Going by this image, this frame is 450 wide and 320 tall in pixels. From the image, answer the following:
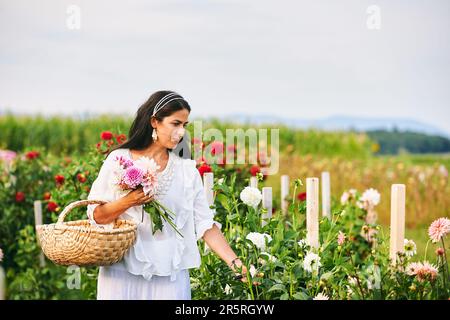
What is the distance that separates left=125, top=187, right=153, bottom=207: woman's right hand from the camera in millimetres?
2826

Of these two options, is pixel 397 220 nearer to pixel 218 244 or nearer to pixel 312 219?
pixel 312 219

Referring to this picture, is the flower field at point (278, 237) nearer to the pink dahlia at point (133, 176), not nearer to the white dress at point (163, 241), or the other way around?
the white dress at point (163, 241)

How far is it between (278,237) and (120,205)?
100 cm

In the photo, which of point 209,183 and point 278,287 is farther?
point 209,183

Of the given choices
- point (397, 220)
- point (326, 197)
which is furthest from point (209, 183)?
point (397, 220)

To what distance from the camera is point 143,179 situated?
2809 millimetres

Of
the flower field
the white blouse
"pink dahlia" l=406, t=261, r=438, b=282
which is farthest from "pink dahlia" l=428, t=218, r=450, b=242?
the white blouse

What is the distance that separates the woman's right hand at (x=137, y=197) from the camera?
283 cm

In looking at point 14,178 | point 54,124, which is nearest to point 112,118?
point 54,124

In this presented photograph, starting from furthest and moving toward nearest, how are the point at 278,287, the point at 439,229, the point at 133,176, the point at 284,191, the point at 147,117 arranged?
the point at 284,191
the point at 439,229
the point at 278,287
the point at 147,117
the point at 133,176

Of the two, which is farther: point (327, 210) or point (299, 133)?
point (299, 133)

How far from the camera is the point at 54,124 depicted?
12797 mm
